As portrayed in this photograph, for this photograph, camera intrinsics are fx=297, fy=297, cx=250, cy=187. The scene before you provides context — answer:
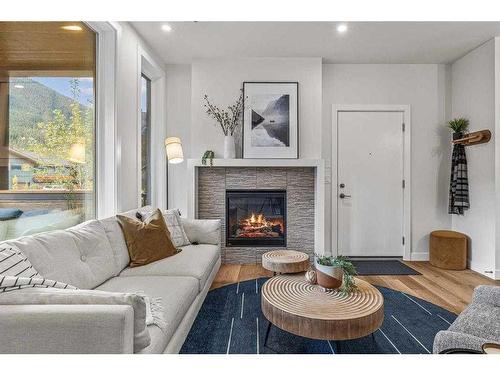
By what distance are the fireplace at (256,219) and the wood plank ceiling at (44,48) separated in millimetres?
2115

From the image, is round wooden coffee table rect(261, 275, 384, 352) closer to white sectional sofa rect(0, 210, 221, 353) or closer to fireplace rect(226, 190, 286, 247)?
white sectional sofa rect(0, 210, 221, 353)

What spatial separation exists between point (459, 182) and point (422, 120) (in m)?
0.95

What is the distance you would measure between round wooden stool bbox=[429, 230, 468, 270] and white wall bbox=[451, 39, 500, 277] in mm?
143

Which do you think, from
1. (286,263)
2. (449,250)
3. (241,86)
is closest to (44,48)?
(241,86)

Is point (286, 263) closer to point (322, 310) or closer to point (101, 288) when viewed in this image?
point (322, 310)

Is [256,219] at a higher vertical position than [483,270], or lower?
higher

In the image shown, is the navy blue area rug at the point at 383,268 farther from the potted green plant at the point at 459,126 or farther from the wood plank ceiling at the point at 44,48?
the wood plank ceiling at the point at 44,48

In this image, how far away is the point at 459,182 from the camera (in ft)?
11.8

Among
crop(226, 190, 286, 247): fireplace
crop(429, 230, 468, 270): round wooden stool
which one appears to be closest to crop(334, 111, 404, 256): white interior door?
crop(429, 230, 468, 270): round wooden stool

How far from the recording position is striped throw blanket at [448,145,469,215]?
140 inches

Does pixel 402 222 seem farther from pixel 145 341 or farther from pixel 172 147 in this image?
pixel 145 341

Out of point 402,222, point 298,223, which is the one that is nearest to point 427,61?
point 402,222

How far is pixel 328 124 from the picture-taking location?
399cm
